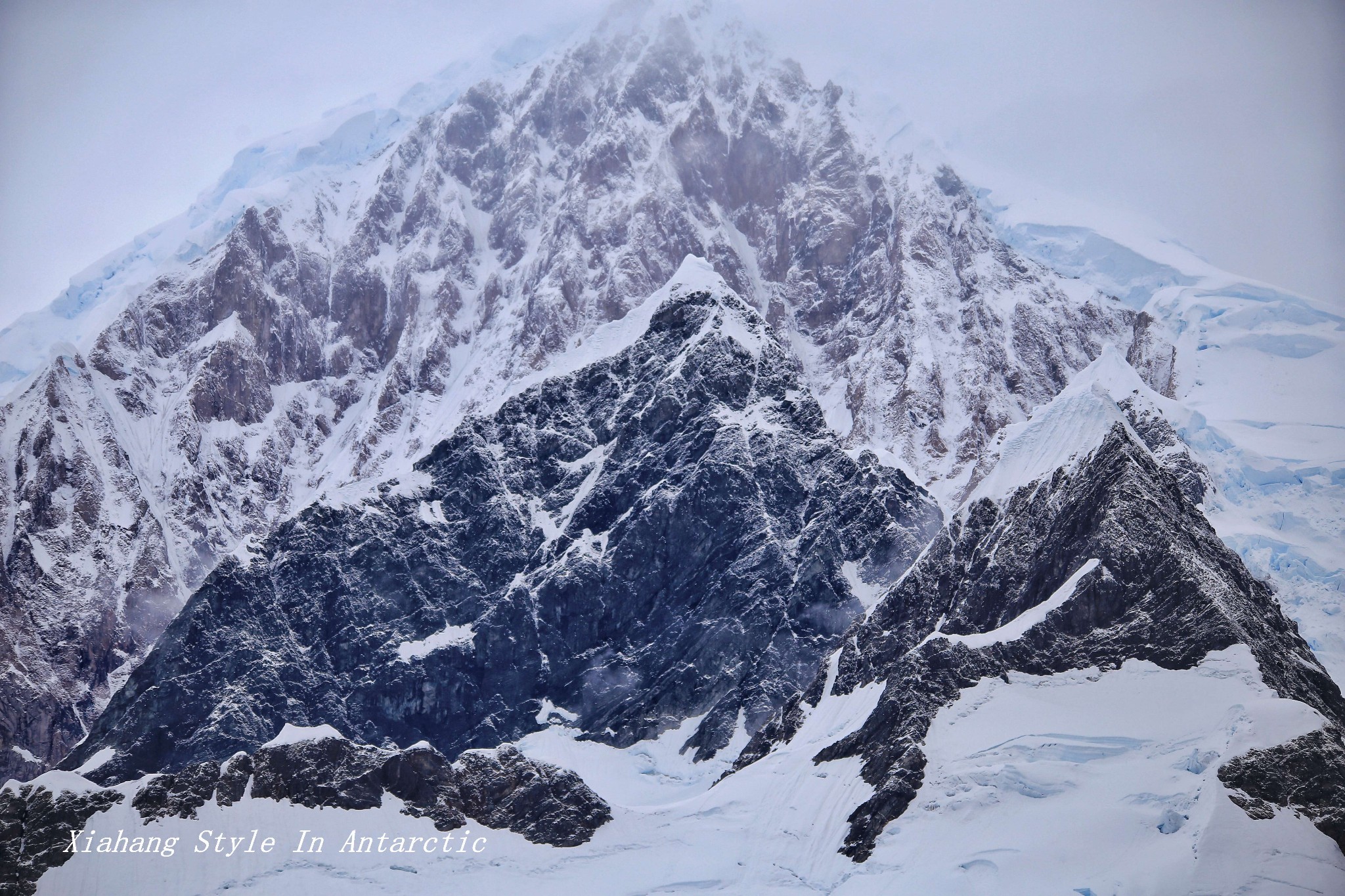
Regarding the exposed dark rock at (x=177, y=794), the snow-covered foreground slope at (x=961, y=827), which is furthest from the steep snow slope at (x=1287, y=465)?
the exposed dark rock at (x=177, y=794)

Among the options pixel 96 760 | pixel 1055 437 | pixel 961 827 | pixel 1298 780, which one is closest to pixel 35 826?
pixel 96 760

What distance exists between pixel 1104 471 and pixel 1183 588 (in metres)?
14.9

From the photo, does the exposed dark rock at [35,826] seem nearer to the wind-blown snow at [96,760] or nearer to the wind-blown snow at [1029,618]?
the wind-blown snow at [96,760]

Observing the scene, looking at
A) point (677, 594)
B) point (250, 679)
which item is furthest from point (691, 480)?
point (250, 679)

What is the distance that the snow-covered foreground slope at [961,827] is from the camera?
4146 inches

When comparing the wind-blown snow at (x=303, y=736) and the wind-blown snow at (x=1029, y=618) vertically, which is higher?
the wind-blown snow at (x=303, y=736)

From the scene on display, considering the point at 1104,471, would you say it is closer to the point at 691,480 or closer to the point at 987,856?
the point at 987,856

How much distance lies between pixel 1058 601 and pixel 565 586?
63.0 meters

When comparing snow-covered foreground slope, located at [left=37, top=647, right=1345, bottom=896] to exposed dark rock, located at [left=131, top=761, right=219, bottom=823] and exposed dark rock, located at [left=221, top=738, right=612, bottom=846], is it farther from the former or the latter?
exposed dark rock, located at [left=221, top=738, right=612, bottom=846]

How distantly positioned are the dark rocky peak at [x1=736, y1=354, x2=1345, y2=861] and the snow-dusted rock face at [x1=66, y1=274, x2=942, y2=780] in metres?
20.3

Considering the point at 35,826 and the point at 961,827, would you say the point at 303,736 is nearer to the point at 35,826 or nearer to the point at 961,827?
the point at 35,826

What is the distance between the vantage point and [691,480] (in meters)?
178

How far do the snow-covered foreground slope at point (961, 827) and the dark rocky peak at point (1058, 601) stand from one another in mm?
1844

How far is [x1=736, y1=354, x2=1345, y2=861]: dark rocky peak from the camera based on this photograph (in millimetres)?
120938
